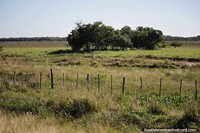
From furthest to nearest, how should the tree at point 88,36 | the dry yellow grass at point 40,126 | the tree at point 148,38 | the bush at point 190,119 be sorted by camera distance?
the tree at point 148,38
the tree at point 88,36
the bush at point 190,119
the dry yellow grass at point 40,126

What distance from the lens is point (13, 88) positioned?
15.4m

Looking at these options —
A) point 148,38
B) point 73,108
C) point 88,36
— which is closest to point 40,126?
point 73,108

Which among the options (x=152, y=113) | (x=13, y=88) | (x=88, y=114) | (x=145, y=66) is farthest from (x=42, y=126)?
(x=145, y=66)

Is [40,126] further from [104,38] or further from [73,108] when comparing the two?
[104,38]

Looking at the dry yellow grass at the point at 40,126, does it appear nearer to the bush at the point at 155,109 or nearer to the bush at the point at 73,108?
the bush at the point at 73,108

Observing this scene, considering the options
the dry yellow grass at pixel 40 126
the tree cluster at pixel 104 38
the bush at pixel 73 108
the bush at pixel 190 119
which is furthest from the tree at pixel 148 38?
the dry yellow grass at pixel 40 126

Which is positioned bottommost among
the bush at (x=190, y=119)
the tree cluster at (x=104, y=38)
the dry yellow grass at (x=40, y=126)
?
the dry yellow grass at (x=40, y=126)

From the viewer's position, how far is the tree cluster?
85.7 meters

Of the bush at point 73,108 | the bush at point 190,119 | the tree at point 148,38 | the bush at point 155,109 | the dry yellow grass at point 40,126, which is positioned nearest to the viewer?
the dry yellow grass at point 40,126

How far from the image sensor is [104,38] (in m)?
89.2

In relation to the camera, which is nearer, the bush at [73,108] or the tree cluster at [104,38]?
the bush at [73,108]

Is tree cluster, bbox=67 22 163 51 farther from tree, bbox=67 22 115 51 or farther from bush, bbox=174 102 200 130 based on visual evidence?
bush, bbox=174 102 200 130

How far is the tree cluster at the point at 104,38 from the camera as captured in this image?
A: 85.7 meters

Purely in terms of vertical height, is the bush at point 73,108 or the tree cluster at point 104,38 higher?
the tree cluster at point 104,38
